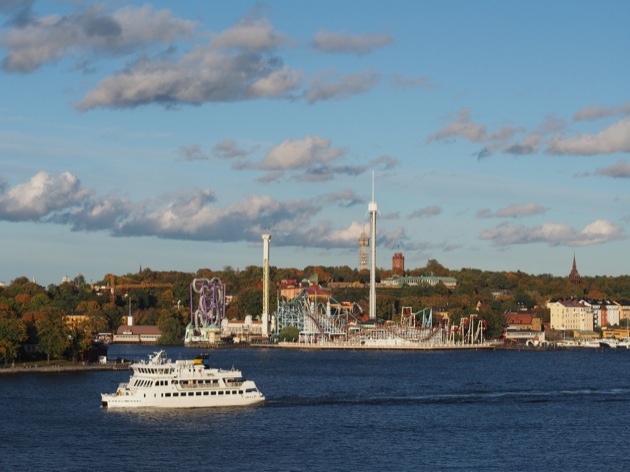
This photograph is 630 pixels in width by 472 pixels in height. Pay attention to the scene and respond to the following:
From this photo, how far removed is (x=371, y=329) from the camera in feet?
481

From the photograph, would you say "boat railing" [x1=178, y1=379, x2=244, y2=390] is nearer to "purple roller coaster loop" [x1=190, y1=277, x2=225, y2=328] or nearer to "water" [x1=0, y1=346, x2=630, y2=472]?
"water" [x1=0, y1=346, x2=630, y2=472]

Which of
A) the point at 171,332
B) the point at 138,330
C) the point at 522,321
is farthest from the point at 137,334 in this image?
the point at 522,321

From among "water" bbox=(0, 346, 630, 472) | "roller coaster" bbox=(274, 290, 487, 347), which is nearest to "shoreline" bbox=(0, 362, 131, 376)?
"water" bbox=(0, 346, 630, 472)

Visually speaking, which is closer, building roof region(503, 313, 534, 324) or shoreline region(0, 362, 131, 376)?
shoreline region(0, 362, 131, 376)

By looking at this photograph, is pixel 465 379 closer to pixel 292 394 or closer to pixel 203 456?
pixel 292 394

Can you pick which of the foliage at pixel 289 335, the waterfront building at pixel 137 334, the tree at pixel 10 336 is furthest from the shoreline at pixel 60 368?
the waterfront building at pixel 137 334

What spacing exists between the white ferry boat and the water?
1.16 m

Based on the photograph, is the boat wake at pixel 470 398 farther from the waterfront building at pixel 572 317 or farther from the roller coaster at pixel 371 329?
the waterfront building at pixel 572 317

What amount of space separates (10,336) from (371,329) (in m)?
68.4

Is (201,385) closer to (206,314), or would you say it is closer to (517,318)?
(206,314)

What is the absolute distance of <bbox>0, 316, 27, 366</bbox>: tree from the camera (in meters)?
83.8

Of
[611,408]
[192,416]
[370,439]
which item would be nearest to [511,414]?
[611,408]

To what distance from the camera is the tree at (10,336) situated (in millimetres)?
83750

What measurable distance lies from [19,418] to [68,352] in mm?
31818
